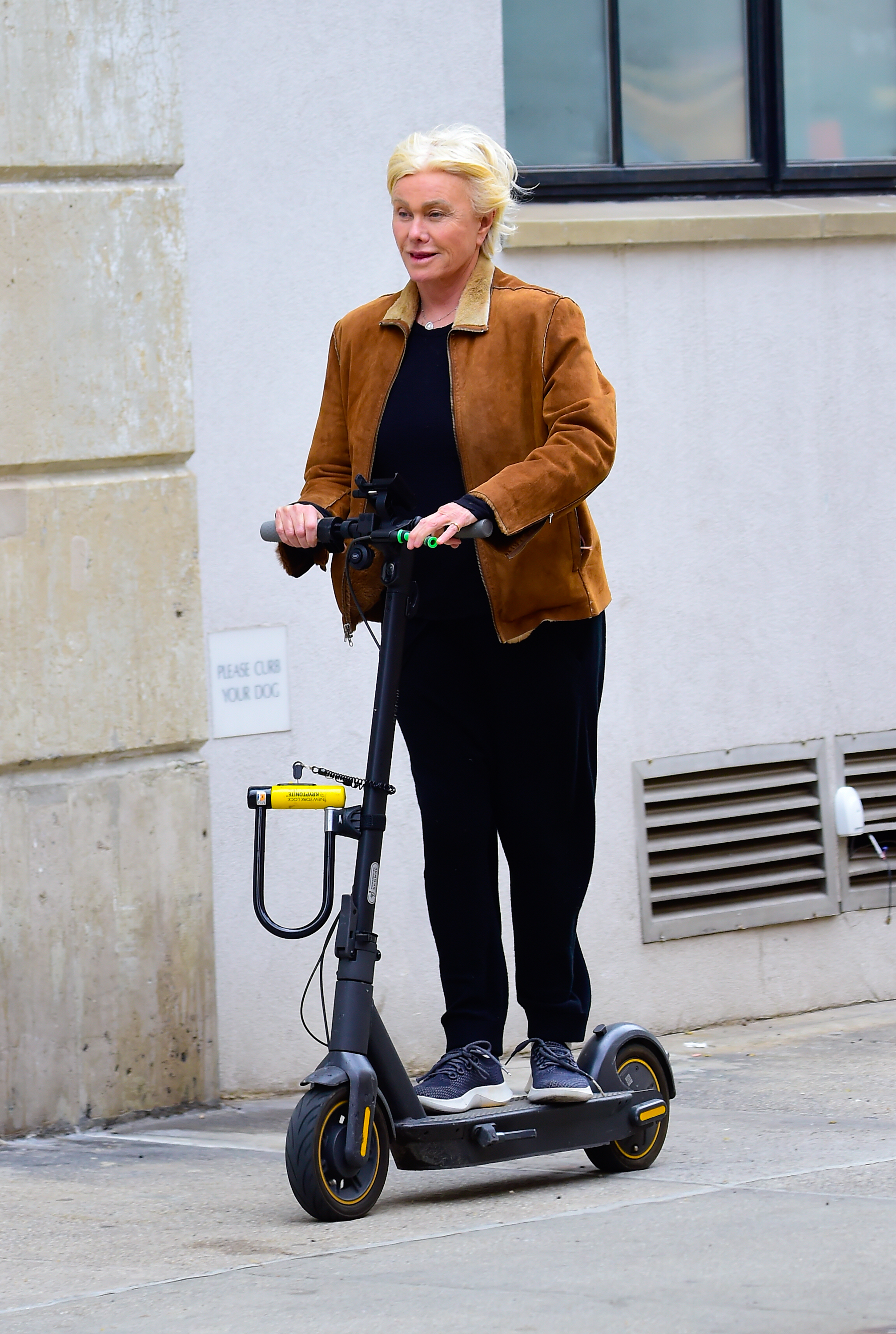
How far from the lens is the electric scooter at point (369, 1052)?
350 cm

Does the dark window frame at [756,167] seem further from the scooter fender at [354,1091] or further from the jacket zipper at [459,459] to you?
the scooter fender at [354,1091]

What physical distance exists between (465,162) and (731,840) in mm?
2709

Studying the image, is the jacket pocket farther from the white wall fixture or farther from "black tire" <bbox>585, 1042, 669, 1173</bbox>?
the white wall fixture

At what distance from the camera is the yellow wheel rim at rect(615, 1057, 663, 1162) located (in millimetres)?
4020

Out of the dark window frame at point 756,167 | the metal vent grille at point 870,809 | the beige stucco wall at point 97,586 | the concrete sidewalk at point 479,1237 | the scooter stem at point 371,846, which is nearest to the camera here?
the concrete sidewalk at point 479,1237

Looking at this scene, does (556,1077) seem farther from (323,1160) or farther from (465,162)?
(465,162)

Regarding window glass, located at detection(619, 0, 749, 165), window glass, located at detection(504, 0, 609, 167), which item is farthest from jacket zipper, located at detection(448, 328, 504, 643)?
window glass, located at detection(619, 0, 749, 165)

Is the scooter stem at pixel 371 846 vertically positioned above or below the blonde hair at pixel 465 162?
below

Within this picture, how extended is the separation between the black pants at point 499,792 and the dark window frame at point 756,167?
238 centimetres

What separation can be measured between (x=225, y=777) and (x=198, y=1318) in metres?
2.22

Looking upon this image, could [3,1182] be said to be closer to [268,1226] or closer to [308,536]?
[268,1226]

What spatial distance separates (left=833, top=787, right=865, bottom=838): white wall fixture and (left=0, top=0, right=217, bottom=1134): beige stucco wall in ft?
6.81

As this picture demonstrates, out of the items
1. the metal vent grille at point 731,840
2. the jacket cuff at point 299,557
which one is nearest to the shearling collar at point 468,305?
the jacket cuff at point 299,557

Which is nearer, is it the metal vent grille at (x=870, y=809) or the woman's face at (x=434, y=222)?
the woman's face at (x=434, y=222)
